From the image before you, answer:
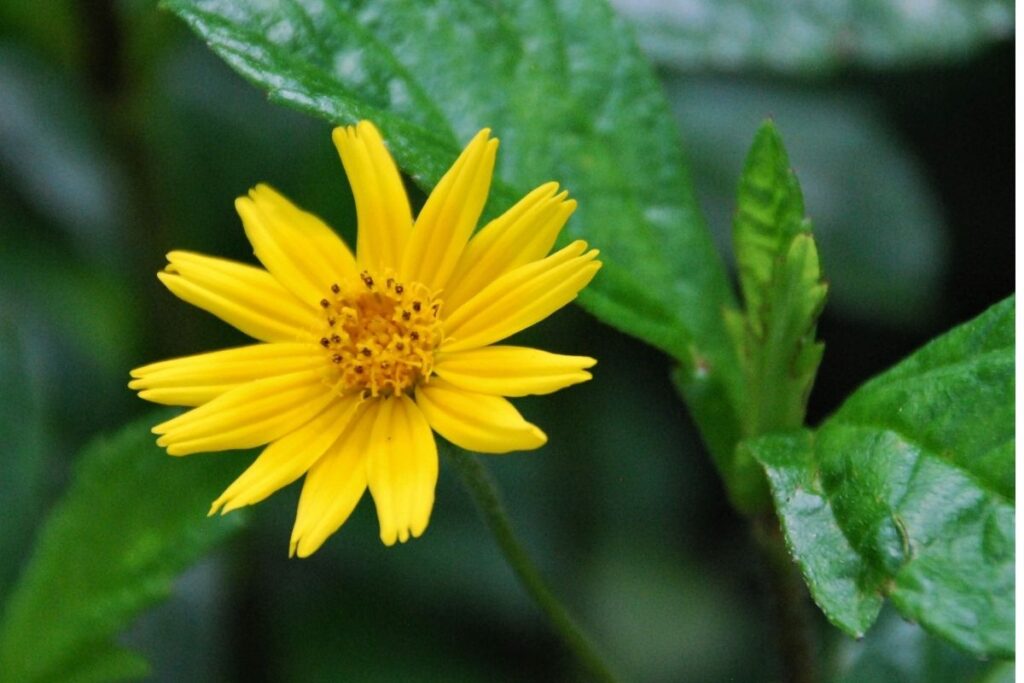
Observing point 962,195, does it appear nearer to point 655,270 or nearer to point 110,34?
point 655,270

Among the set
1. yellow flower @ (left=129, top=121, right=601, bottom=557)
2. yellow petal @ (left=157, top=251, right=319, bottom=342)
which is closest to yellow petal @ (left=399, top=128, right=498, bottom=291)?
yellow flower @ (left=129, top=121, right=601, bottom=557)

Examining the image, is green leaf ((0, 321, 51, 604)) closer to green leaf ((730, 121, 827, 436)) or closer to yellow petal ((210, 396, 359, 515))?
yellow petal ((210, 396, 359, 515))

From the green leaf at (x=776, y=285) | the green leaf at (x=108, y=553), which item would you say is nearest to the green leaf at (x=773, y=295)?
the green leaf at (x=776, y=285)

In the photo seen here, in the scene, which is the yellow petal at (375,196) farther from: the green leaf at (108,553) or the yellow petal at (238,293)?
the green leaf at (108,553)

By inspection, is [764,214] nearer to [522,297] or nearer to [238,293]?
[522,297]

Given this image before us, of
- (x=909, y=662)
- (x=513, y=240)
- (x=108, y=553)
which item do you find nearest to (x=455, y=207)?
(x=513, y=240)

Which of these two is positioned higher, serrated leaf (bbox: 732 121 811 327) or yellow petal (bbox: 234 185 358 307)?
yellow petal (bbox: 234 185 358 307)
